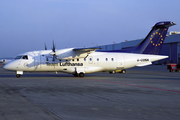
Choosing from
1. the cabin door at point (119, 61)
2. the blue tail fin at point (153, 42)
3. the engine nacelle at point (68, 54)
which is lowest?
the cabin door at point (119, 61)

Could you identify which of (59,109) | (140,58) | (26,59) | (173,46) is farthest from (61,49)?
(173,46)

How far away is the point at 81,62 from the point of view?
2691cm

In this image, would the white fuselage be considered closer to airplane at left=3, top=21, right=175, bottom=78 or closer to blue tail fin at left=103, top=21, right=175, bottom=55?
airplane at left=3, top=21, right=175, bottom=78

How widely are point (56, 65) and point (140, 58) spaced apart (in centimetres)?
1101

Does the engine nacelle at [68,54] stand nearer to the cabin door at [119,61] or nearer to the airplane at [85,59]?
the airplane at [85,59]

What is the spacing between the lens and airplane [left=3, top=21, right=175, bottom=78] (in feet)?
84.5

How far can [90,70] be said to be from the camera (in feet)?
88.8

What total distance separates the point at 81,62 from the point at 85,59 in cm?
65

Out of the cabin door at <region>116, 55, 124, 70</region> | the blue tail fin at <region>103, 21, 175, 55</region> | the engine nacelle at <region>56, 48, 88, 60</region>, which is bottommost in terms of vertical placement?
the cabin door at <region>116, 55, 124, 70</region>

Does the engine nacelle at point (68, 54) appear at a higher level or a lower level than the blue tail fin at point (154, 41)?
lower

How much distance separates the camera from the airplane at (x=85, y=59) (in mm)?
25766

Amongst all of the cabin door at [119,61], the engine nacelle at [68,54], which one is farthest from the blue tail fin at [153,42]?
the engine nacelle at [68,54]

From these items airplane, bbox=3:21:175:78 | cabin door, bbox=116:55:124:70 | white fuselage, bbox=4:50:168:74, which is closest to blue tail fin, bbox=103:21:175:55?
airplane, bbox=3:21:175:78

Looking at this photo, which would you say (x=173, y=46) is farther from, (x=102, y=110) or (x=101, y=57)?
(x=102, y=110)
